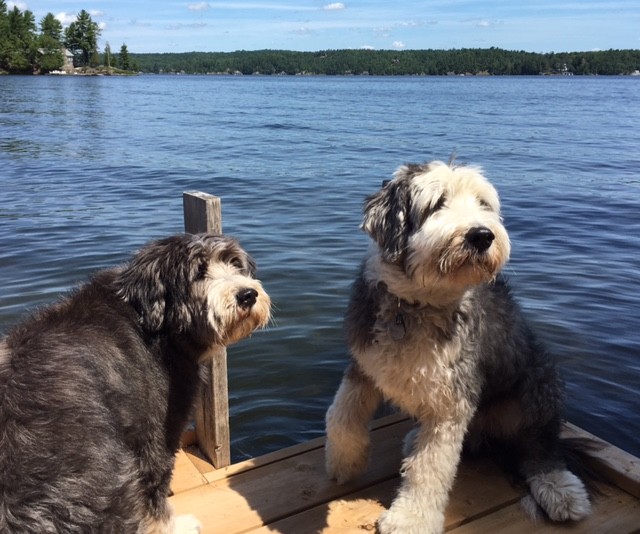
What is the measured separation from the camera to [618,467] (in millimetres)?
3898

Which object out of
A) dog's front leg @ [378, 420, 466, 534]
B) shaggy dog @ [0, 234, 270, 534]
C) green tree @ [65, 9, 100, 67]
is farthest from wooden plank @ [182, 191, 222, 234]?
green tree @ [65, 9, 100, 67]

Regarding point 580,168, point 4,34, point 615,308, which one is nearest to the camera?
point 615,308

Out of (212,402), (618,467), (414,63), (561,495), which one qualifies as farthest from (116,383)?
(414,63)

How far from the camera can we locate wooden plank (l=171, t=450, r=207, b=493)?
3.89 metres

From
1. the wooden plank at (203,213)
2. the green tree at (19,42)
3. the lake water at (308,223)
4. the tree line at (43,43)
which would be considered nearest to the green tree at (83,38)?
the tree line at (43,43)

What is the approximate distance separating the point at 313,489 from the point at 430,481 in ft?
2.44

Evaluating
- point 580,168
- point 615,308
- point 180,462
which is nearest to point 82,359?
point 180,462

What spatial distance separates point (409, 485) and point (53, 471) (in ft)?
6.60

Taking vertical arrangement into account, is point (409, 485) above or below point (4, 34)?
below

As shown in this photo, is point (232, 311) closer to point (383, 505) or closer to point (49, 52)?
point (383, 505)

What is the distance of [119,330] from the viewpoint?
2887 millimetres

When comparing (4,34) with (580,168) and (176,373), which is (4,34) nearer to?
(580,168)

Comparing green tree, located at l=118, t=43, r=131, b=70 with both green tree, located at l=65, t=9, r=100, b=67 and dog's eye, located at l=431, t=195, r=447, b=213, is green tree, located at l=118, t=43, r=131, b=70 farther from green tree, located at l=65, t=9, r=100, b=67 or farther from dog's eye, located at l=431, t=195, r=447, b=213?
dog's eye, located at l=431, t=195, r=447, b=213

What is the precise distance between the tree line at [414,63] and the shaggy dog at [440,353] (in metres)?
144
